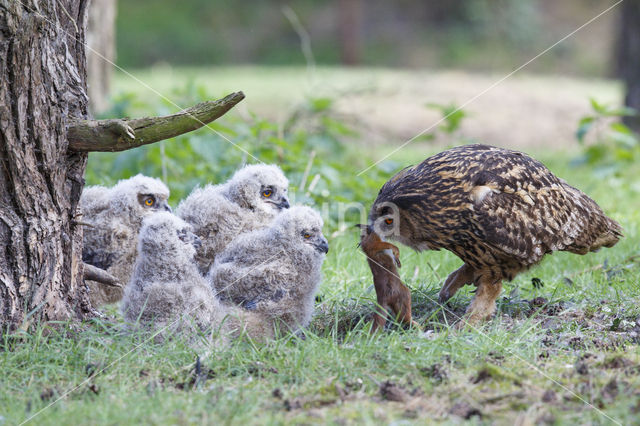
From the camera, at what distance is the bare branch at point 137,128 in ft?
12.0

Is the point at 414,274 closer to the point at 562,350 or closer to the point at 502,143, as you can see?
the point at 562,350

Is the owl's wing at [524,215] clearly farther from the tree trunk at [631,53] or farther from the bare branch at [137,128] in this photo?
the tree trunk at [631,53]

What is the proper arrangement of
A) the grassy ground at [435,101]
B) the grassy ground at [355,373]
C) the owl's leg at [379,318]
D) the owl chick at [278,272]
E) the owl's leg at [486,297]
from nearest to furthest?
the grassy ground at [355,373] < the owl's leg at [379,318] < the owl chick at [278,272] < the owl's leg at [486,297] < the grassy ground at [435,101]

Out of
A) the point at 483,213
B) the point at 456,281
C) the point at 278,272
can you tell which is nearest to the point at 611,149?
the point at 456,281

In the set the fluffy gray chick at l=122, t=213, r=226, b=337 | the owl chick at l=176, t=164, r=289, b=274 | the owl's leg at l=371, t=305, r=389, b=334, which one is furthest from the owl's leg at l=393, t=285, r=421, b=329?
the owl chick at l=176, t=164, r=289, b=274

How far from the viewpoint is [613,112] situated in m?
8.77

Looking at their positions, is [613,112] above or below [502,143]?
above

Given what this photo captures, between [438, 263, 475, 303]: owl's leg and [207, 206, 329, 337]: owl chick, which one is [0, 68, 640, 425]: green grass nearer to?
[438, 263, 475, 303]: owl's leg

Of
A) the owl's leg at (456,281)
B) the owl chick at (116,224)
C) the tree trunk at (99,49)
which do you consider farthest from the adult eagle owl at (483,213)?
the tree trunk at (99,49)

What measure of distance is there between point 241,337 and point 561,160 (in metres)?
7.65

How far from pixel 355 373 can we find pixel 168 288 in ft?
3.89

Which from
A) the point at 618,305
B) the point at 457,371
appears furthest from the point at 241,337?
the point at 618,305

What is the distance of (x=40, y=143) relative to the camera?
145 inches

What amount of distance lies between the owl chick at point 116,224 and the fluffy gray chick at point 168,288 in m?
0.81
